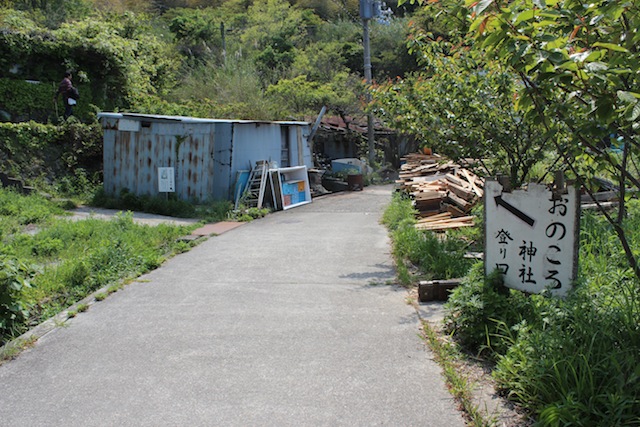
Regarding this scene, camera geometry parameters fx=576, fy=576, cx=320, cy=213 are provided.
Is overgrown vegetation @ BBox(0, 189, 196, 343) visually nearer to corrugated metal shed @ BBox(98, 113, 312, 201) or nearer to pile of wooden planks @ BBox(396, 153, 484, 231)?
corrugated metal shed @ BBox(98, 113, 312, 201)

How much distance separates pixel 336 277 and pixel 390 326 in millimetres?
2366

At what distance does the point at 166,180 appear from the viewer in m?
15.5

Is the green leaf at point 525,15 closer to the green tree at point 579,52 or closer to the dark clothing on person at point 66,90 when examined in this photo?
the green tree at point 579,52

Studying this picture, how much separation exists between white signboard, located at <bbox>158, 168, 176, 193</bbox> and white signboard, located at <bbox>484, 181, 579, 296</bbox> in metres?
11.5

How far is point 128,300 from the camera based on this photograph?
704 cm

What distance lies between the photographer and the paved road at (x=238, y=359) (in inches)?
162

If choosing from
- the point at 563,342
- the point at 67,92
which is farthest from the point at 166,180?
the point at 563,342

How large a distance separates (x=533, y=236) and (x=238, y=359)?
112 inches

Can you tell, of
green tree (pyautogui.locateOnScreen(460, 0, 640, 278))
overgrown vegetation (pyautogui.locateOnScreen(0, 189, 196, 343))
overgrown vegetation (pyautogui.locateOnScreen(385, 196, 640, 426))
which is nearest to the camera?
green tree (pyautogui.locateOnScreen(460, 0, 640, 278))

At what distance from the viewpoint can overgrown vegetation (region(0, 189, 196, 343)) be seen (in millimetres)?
5703

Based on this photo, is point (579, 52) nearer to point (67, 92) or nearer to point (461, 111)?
point (461, 111)

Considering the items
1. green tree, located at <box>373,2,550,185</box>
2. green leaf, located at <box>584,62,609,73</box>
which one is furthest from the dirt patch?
green tree, located at <box>373,2,550,185</box>

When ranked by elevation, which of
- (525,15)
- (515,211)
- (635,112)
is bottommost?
(515,211)

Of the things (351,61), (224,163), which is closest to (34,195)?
(224,163)
